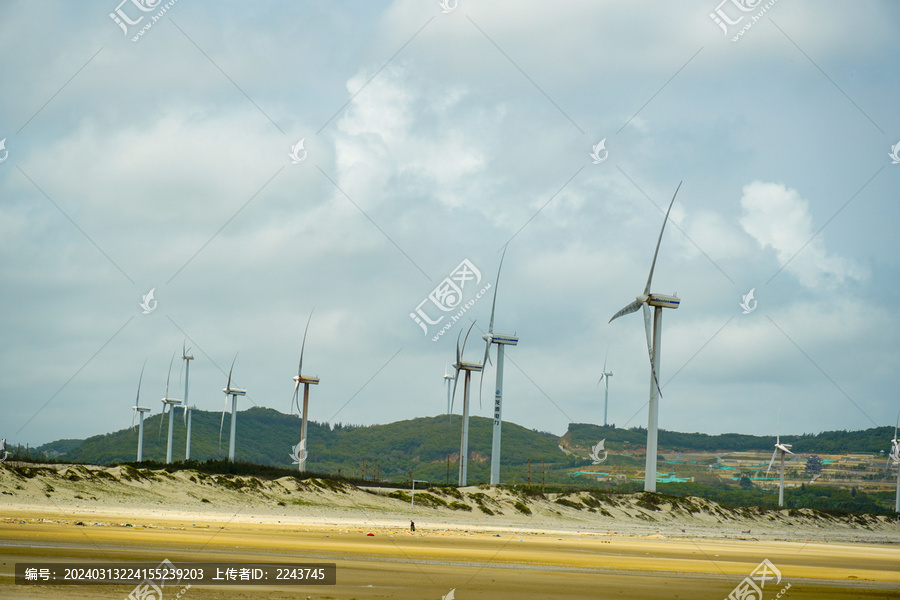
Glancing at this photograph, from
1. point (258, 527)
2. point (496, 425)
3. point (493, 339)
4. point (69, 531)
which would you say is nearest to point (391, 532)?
point (258, 527)

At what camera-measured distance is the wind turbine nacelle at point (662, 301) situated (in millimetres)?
90562

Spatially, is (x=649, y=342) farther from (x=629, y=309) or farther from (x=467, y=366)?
(x=467, y=366)

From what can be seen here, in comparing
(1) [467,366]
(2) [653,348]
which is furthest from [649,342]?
(1) [467,366]

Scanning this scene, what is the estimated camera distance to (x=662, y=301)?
9094cm

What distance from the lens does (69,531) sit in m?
34.7

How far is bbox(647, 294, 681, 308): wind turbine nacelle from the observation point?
90562mm

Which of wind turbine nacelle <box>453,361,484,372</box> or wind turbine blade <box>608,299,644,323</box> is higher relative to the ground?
wind turbine blade <box>608,299,644,323</box>

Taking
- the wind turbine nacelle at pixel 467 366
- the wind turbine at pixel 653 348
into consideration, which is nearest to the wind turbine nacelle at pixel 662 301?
the wind turbine at pixel 653 348

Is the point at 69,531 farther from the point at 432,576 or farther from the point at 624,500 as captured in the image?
the point at 624,500

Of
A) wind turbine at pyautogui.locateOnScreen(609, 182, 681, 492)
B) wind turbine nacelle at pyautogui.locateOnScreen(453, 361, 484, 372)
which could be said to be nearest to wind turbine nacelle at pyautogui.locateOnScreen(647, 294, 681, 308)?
wind turbine at pyautogui.locateOnScreen(609, 182, 681, 492)

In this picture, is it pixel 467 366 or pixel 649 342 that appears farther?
pixel 467 366

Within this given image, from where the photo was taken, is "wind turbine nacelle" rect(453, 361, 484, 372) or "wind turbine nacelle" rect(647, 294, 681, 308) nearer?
"wind turbine nacelle" rect(647, 294, 681, 308)

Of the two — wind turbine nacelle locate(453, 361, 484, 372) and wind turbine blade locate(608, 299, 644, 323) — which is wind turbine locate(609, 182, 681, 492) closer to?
wind turbine blade locate(608, 299, 644, 323)

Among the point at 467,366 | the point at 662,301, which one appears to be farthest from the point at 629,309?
the point at 467,366
